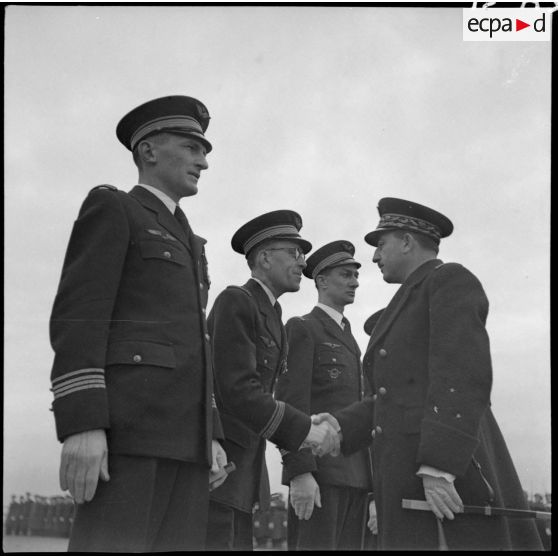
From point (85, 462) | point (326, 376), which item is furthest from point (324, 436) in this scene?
point (85, 462)

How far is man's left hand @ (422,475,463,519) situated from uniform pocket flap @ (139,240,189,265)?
1621 millimetres

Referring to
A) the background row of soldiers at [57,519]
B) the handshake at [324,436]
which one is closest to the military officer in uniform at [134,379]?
the background row of soldiers at [57,519]

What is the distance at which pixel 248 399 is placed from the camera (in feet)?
14.3

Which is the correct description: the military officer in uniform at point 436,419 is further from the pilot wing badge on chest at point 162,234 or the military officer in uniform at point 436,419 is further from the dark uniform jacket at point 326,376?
the pilot wing badge on chest at point 162,234

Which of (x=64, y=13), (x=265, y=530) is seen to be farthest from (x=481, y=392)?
(x=64, y=13)

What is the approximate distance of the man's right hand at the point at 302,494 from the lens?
15.2ft

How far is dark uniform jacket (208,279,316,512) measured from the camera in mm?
4355

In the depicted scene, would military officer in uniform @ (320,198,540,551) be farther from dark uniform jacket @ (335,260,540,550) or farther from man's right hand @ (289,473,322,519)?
man's right hand @ (289,473,322,519)

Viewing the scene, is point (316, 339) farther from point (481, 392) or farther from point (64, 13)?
point (64, 13)

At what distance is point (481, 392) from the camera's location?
13.8ft

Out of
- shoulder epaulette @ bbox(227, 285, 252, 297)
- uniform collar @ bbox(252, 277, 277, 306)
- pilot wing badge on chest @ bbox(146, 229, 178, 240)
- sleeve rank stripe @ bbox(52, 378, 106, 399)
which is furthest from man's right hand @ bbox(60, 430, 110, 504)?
uniform collar @ bbox(252, 277, 277, 306)

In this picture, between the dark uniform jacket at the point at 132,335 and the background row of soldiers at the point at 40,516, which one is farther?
the background row of soldiers at the point at 40,516

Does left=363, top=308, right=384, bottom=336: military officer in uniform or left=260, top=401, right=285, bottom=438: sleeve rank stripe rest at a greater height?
left=363, top=308, right=384, bottom=336: military officer in uniform

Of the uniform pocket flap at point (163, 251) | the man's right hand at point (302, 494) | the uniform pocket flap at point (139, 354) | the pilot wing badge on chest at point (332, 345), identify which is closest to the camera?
the uniform pocket flap at point (139, 354)
